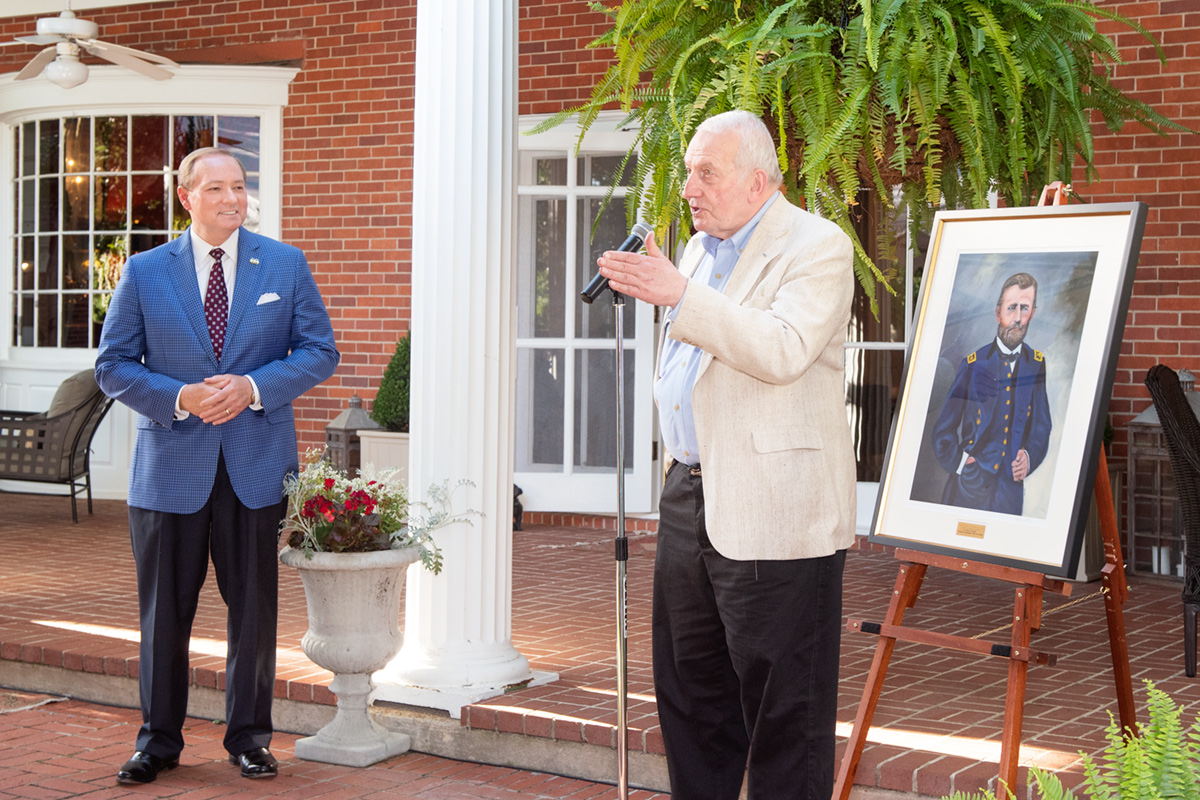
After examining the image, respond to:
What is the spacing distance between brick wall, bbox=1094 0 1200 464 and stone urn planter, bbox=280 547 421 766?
411cm

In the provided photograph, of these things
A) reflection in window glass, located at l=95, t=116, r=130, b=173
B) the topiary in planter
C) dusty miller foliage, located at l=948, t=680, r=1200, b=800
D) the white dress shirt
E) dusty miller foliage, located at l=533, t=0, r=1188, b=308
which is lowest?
dusty miller foliage, located at l=948, t=680, r=1200, b=800

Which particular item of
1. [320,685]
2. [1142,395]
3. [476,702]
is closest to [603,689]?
[476,702]

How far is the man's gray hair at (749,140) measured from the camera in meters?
2.39

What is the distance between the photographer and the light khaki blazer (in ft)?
7.84

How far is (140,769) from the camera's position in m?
3.34

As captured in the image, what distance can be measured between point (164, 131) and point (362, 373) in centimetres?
214

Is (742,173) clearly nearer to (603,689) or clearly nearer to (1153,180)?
(603,689)

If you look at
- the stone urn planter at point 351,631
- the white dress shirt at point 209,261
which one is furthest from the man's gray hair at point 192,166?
the stone urn planter at point 351,631

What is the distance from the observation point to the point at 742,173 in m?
2.42

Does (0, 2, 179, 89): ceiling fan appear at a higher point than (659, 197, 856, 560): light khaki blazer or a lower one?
higher

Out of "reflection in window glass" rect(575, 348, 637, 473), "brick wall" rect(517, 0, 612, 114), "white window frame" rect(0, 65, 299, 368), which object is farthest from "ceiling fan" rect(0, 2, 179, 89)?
"reflection in window glass" rect(575, 348, 637, 473)

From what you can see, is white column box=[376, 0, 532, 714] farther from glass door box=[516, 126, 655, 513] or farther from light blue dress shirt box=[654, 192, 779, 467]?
glass door box=[516, 126, 655, 513]

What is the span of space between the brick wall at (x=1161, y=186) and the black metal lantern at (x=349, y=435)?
4203mm

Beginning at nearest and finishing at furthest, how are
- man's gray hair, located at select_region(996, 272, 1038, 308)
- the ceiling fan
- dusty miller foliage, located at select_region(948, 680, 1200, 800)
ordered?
dusty miller foliage, located at select_region(948, 680, 1200, 800) → man's gray hair, located at select_region(996, 272, 1038, 308) → the ceiling fan
